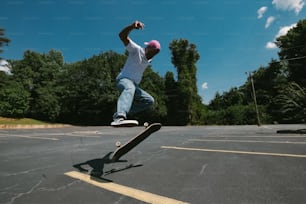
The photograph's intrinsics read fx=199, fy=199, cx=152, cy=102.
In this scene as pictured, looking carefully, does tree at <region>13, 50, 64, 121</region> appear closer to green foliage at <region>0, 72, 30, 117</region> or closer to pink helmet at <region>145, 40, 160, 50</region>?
green foliage at <region>0, 72, 30, 117</region>

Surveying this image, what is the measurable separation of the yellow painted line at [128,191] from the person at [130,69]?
738 millimetres

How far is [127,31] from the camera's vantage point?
2.71 m

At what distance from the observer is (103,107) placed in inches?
1209

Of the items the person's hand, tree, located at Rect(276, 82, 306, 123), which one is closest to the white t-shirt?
the person's hand

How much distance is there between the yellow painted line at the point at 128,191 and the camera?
5.46 feet

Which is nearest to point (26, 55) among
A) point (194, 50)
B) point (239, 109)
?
point (194, 50)

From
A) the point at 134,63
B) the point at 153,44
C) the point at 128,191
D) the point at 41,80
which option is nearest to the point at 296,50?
the point at 153,44

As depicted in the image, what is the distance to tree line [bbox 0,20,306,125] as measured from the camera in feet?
92.8

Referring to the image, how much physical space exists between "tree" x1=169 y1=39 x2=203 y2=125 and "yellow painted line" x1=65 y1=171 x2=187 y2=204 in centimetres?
2683

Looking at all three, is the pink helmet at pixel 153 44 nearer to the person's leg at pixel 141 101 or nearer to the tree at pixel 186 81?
the person's leg at pixel 141 101

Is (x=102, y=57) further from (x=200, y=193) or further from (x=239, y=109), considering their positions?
(x=200, y=193)

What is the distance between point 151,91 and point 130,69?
28042 mm

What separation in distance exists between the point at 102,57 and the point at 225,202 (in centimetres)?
3436

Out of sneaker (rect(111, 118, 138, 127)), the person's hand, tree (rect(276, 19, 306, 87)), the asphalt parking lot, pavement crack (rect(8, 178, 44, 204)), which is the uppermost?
tree (rect(276, 19, 306, 87))
